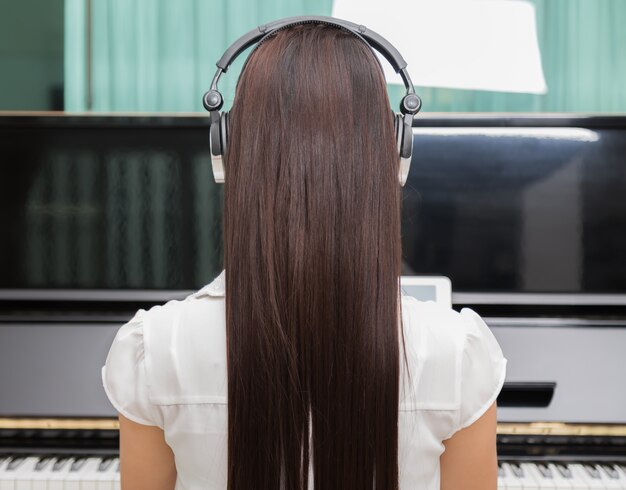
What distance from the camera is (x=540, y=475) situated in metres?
1.21

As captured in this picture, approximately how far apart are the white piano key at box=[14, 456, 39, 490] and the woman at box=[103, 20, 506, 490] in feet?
2.44

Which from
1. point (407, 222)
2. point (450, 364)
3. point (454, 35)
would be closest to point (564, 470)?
point (407, 222)

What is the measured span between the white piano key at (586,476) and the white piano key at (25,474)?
3.87 feet

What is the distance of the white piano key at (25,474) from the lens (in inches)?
46.5

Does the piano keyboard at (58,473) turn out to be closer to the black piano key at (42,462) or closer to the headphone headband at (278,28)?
the black piano key at (42,462)

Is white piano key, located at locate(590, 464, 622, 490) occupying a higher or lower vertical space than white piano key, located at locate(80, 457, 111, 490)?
higher

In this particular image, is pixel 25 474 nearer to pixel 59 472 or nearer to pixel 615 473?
pixel 59 472

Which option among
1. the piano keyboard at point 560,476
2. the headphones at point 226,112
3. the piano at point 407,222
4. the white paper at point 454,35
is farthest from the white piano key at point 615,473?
the white paper at point 454,35

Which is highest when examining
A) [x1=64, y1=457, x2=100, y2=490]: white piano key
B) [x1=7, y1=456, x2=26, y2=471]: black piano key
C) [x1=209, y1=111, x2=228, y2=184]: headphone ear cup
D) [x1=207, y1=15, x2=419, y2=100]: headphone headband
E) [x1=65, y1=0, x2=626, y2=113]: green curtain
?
[x1=65, y1=0, x2=626, y2=113]: green curtain

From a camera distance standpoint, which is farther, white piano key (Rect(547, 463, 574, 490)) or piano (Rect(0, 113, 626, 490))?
piano (Rect(0, 113, 626, 490))

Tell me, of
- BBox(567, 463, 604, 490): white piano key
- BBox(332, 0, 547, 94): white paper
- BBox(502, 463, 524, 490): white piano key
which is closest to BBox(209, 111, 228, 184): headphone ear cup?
BBox(502, 463, 524, 490): white piano key

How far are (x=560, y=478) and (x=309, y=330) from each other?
918mm

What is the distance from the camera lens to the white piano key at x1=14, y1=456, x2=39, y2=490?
1.18 metres

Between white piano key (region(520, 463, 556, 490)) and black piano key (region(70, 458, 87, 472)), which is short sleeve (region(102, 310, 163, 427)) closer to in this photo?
black piano key (region(70, 458, 87, 472))
